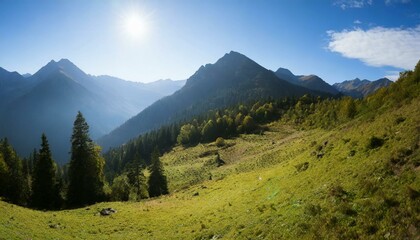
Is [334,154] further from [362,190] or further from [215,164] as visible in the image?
[215,164]

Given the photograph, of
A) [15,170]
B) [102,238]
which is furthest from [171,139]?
[102,238]

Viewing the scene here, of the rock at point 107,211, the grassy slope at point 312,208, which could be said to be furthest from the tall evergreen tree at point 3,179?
the rock at point 107,211

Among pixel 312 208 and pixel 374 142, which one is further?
pixel 374 142

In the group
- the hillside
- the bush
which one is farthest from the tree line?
the bush

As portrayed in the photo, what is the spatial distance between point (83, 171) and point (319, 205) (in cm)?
4767

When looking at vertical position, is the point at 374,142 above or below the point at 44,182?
above

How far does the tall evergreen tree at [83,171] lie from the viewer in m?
53.1

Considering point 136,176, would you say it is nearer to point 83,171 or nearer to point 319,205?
point 83,171

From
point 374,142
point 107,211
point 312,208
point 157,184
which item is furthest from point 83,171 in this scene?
point 374,142

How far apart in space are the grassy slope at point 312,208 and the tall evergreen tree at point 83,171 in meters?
13.4

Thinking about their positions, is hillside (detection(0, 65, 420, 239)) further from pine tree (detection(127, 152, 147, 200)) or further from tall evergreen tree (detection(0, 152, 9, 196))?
pine tree (detection(127, 152, 147, 200))

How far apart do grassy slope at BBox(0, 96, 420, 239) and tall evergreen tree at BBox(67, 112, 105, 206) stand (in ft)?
44.0

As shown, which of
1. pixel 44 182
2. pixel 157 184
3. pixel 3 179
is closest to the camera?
pixel 44 182

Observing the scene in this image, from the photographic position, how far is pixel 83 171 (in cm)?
5409
